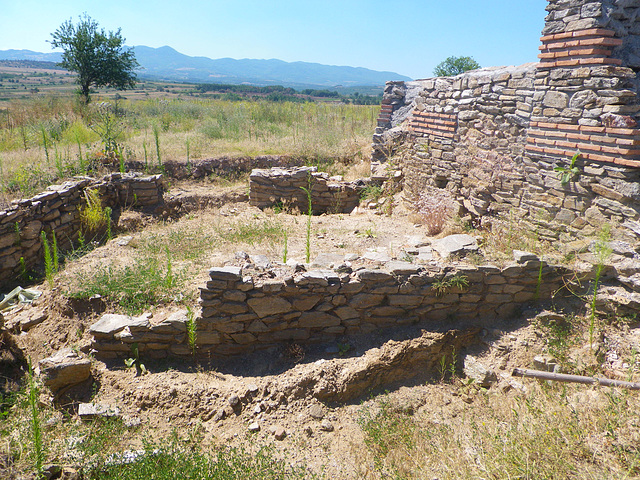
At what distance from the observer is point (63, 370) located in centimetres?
394

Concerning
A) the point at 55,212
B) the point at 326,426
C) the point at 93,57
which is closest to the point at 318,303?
the point at 326,426

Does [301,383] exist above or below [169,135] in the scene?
below

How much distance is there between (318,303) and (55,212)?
488 cm

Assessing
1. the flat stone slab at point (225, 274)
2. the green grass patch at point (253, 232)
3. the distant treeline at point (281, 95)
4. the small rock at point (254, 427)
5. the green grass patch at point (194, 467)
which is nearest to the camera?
the green grass patch at point (194, 467)

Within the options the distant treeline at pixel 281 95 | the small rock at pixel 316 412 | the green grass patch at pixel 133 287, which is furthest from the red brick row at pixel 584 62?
the distant treeline at pixel 281 95

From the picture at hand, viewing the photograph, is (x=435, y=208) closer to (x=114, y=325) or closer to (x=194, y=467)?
(x=114, y=325)

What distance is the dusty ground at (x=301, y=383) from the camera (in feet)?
12.3

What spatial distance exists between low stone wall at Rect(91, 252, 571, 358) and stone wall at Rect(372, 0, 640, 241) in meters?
1.01

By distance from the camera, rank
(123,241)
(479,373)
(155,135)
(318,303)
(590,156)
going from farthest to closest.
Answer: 1. (155,135)
2. (123,241)
3. (590,156)
4. (318,303)
5. (479,373)

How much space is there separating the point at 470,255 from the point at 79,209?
639 centimetres

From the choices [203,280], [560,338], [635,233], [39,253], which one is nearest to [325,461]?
[203,280]

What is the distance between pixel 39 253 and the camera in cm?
632

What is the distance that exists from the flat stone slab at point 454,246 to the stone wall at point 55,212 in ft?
17.8

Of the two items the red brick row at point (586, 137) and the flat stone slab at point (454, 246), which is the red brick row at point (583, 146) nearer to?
the red brick row at point (586, 137)
